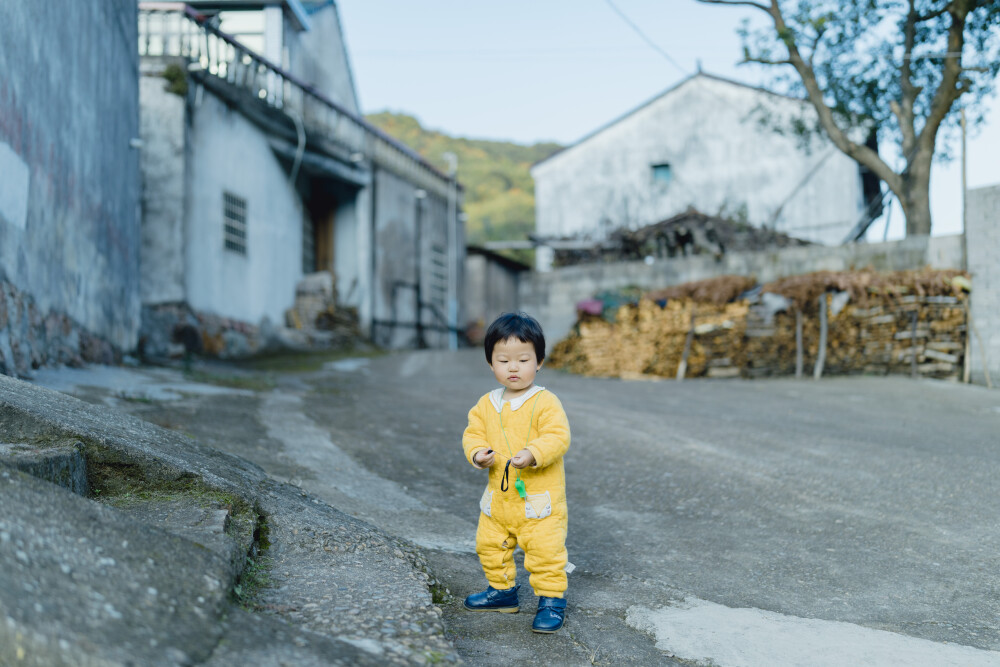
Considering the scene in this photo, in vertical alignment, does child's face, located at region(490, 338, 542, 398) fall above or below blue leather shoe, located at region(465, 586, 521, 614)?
above

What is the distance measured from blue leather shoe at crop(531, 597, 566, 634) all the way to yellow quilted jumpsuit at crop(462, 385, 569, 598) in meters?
0.03

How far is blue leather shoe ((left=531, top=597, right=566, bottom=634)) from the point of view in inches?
94.3

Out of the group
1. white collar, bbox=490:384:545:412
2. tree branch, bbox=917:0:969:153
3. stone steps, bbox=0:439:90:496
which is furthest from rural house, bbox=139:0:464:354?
tree branch, bbox=917:0:969:153

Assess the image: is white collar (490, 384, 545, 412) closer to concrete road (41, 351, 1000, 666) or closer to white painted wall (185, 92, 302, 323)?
concrete road (41, 351, 1000, 666)

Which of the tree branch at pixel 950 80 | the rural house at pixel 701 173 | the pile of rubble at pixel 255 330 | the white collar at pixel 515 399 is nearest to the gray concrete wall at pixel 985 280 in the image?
the tree branch at pixel 950 80

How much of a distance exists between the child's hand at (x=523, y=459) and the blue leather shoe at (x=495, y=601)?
1.47 ft

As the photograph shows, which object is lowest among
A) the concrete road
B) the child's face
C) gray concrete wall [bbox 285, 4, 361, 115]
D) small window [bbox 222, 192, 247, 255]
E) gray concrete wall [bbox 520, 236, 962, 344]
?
the concrete road

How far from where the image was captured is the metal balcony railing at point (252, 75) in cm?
1148

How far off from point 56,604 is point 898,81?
14.1m

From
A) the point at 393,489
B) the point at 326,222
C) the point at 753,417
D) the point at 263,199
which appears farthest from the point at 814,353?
the point at 326,222

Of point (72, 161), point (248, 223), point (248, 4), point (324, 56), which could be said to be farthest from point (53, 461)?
point (324, 56)

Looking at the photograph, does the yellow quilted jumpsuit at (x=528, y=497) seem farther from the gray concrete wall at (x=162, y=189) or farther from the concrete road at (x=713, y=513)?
the gray concrete wall at (x=162, y=189)

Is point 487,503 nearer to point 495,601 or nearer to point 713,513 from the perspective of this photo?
point 495,601

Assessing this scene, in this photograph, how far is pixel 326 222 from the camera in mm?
16734
